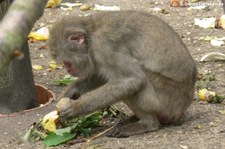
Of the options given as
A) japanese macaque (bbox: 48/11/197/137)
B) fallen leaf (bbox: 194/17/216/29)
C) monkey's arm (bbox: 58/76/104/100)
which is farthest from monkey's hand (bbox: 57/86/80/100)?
fallen leaf (bbox: 194/17/216/29)

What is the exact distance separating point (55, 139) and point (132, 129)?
0.62 m

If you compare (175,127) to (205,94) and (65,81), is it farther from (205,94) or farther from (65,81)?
(65,81)

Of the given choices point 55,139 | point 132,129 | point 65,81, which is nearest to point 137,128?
point 132,129

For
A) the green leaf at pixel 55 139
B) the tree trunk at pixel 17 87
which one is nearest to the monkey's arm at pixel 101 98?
the green leaf at pixel 55 139

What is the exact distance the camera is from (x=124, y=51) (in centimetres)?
422

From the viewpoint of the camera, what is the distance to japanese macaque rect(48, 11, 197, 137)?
416cm

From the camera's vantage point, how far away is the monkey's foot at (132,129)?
4.27 m

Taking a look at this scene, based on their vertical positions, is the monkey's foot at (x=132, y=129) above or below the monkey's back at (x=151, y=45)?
below

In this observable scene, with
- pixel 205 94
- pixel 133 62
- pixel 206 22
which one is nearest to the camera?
pixel 133 62

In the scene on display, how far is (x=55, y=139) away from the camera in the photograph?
14.0 ft

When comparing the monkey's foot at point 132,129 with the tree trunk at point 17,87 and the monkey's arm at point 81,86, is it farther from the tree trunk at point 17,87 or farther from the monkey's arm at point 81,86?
the tree trunk at point 17,87

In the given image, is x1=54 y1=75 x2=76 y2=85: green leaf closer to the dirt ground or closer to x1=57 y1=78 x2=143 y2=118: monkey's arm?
the dirt ground

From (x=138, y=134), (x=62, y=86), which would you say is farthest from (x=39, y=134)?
(x=62, y=86)

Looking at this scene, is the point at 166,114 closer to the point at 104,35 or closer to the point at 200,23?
the point at 104,35
